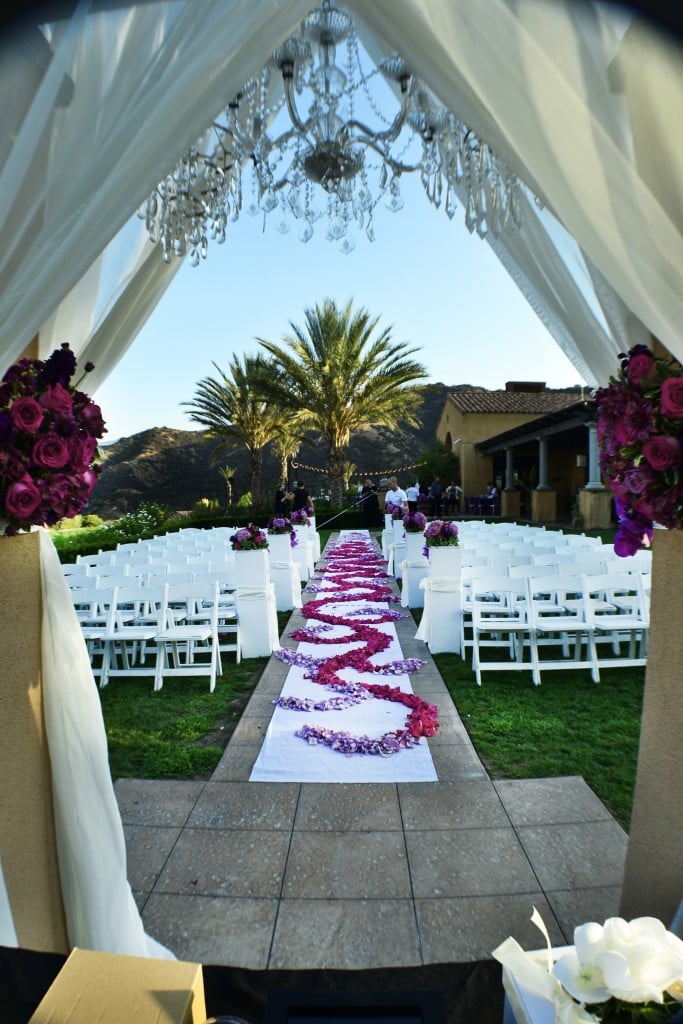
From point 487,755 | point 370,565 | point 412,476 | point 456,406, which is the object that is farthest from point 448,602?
point 412,476

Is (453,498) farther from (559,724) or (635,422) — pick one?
(635,422)

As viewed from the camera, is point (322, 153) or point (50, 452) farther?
point (322, 153)

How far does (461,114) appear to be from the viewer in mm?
1891

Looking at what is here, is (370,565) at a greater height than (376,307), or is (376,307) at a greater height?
(376,307)

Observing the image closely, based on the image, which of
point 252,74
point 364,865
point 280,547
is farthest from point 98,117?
point 280,547

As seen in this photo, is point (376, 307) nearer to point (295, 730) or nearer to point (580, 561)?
point (580, 561)

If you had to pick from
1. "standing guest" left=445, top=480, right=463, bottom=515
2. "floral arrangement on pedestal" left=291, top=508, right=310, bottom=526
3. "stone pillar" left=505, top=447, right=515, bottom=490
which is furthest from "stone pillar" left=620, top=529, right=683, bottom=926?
"stone pillar" left=505, top=447, right=515, bottom=490

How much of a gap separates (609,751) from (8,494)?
3836 mm

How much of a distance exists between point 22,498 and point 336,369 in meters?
18.6

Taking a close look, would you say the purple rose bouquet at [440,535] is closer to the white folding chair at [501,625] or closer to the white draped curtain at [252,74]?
the white folding chair at [501,625]

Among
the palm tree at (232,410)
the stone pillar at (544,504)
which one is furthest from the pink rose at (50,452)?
the palm tree at (232,410)

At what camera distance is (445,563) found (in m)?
6.26

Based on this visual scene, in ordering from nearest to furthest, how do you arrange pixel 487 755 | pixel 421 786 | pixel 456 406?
pixel 421 786 < pixel 487 755 < pixel 456 406

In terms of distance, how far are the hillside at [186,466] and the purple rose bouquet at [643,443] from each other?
146ft
